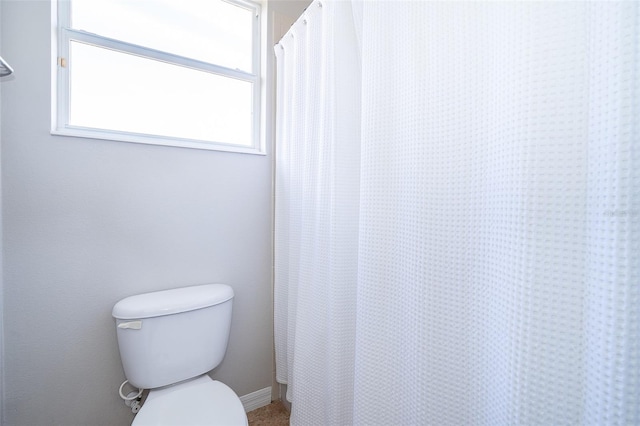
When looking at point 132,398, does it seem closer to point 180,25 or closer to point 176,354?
point 176,354

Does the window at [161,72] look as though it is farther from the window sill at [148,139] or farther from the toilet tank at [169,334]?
the toilet tank at [169,334]

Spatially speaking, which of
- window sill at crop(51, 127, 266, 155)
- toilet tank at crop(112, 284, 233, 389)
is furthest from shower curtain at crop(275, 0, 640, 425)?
window sill at crop(51, 127, 266, 155)

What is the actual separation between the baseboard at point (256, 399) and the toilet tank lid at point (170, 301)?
67 cm

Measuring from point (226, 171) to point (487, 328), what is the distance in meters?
1.24

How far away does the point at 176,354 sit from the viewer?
1037 millimetres

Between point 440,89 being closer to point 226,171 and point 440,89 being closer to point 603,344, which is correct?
point 603,344

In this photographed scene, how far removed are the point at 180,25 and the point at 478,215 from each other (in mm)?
1641

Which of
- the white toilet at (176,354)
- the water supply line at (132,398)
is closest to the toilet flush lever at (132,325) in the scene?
the white toilet at (176,354)

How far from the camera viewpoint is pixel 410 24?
2.25 feet

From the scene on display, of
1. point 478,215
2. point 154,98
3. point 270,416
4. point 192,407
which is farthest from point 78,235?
point 478,215

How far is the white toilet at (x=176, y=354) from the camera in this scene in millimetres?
894

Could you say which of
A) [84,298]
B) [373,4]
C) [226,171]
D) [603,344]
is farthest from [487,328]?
[84,298]

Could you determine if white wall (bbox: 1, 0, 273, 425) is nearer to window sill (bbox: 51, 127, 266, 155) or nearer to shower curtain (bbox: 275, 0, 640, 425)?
window sill (bbox: 51, 127, 266, 155)

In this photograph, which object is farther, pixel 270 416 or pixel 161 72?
pixel 270 416
